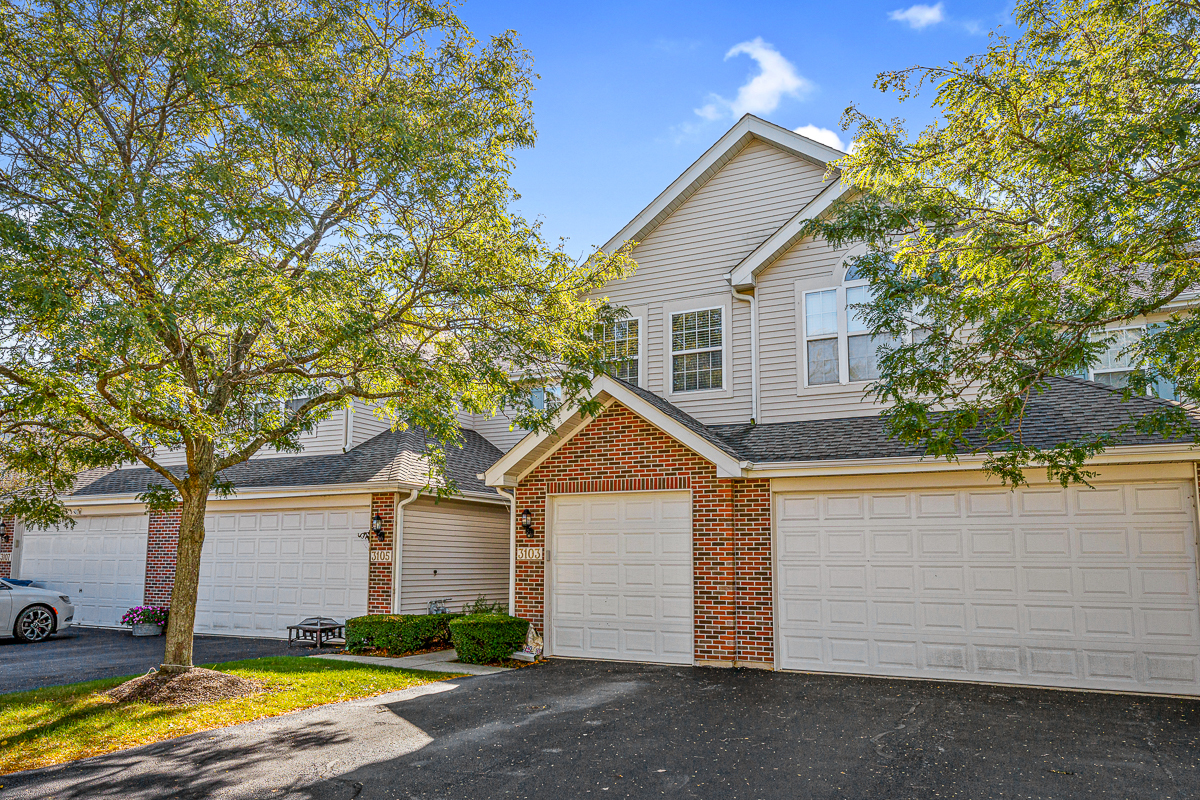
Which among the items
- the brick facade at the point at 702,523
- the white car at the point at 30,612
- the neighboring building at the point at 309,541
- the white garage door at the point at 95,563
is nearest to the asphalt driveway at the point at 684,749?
the brick facade at the point at 702,523

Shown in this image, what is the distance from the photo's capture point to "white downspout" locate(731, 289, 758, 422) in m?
13.5

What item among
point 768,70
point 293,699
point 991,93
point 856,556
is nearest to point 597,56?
point 768,70

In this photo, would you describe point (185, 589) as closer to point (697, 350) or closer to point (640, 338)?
point (640, 338)

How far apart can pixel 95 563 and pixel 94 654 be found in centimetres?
574

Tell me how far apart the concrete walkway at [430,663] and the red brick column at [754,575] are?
11.7 ft

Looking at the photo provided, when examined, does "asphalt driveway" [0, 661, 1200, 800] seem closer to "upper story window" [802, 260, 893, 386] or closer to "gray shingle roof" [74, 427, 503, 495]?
"upper story window" [802, 260, 893, 386]

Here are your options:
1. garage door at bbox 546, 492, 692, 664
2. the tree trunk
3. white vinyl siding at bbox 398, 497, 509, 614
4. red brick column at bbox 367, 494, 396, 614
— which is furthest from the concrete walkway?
the tree trunk

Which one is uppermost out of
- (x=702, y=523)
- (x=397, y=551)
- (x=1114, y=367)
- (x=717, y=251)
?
(x=717, y=251)

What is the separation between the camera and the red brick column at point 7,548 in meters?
19.2

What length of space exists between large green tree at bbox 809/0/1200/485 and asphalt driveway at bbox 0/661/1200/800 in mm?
2706

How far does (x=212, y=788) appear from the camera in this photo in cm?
600

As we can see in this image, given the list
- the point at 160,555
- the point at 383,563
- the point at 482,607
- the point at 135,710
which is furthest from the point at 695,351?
the point at 160,555

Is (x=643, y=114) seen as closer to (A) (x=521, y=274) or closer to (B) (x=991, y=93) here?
(A) (x=521, y=274)

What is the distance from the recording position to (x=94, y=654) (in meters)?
13.3
